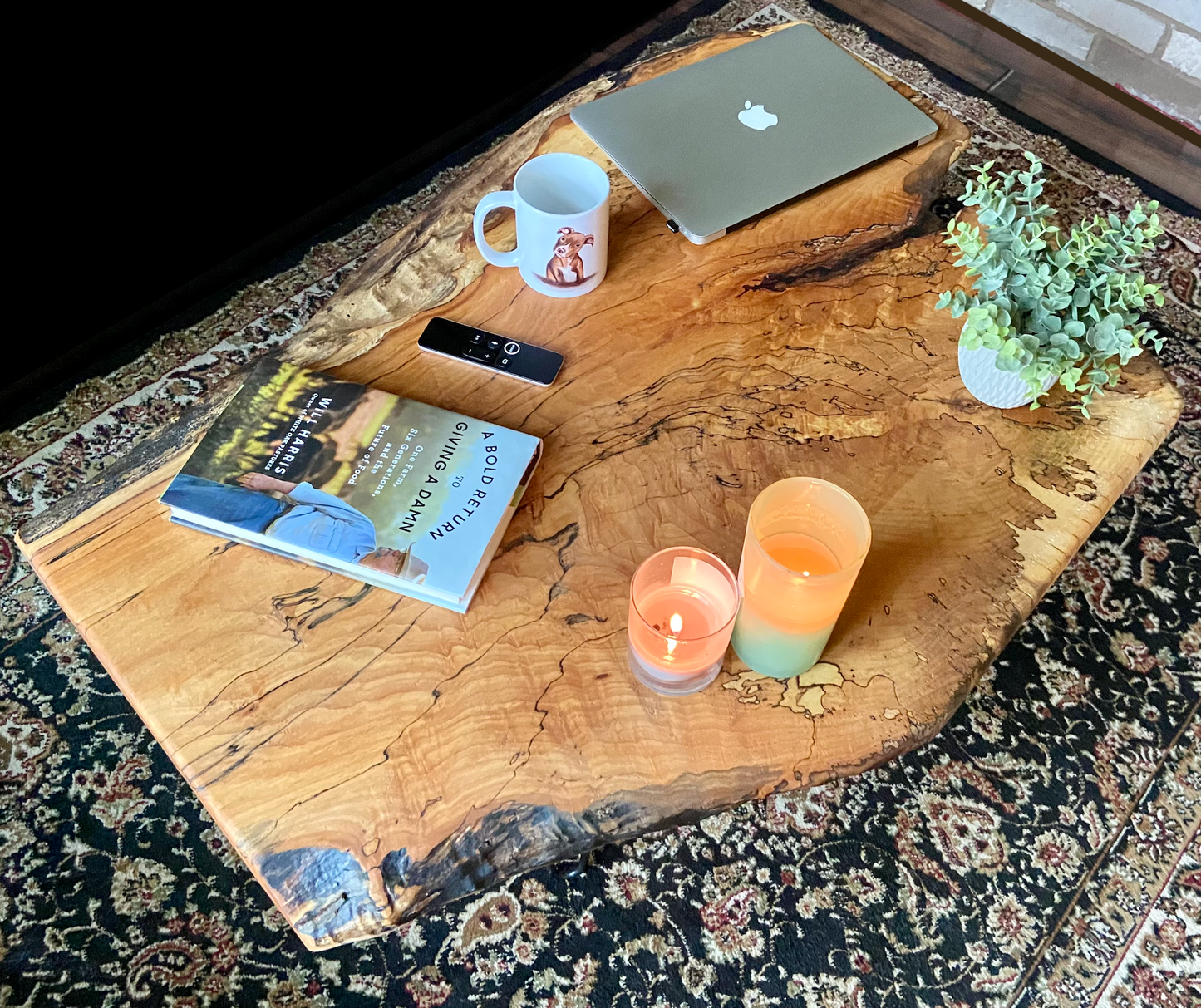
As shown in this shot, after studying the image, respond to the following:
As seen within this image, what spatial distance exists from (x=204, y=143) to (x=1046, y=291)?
4.18 feet

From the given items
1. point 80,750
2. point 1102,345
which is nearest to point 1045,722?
point 1102,345

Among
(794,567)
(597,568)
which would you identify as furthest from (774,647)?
(597,568)

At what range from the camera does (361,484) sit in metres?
0.83

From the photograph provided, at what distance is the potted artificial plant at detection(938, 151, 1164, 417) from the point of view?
0.82m

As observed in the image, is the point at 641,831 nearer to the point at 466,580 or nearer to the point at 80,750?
the point at 466,580

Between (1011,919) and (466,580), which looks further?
(1011,919)

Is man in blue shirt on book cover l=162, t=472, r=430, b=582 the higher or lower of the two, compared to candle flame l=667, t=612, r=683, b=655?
lower

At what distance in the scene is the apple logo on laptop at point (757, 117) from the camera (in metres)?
1.09

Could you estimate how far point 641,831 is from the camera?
72 centimetres

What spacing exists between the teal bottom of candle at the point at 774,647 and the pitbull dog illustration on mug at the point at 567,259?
42 cm

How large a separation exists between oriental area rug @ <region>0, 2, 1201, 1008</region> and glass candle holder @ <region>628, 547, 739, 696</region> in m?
0.47

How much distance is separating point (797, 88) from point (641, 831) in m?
0.88

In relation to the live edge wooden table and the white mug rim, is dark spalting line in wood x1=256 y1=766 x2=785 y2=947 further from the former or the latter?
the white mug rim

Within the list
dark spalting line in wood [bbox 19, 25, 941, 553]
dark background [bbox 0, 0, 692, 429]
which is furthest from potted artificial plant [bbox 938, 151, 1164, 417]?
dark background [bbox 0, 0, 692, 429]
